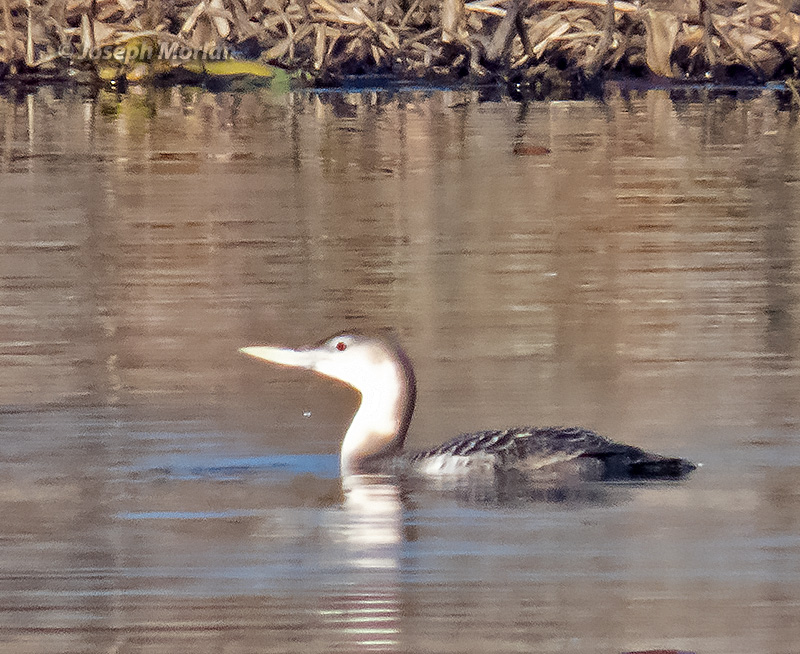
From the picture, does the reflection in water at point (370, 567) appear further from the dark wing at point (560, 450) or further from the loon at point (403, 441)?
the dark wing at point (560, 450)

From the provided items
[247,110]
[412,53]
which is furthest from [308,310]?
[412,53]

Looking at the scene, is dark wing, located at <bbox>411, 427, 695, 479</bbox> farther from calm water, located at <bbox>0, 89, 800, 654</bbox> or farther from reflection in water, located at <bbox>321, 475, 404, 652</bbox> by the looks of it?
reflection in water, located at <bbox>321, 475, 404, 652</bbox>

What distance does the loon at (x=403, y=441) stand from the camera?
686 centimetres

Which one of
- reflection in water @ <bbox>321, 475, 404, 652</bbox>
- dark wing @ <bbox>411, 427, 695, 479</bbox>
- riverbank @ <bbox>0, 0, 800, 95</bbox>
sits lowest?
reflection in water @ <bbox>321, 475, 404, 652</bbox>

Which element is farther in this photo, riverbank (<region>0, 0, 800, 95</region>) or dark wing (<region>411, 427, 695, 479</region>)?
riverbank (<region>0, 0, 800, 95</region>)

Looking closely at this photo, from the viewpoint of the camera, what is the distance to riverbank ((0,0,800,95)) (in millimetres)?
24859

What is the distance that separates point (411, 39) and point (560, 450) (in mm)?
18793

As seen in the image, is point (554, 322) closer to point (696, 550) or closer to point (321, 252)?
point (321, 252)

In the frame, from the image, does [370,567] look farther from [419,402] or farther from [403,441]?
[419,402]

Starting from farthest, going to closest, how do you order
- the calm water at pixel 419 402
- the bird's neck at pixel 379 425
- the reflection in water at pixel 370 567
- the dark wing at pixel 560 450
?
1. the bird's neck at pixel 379 425
2. the dark wing at pixel 560 450
3. the calm water at pixel 419 402
4. the reflection in water at pixel 370 567

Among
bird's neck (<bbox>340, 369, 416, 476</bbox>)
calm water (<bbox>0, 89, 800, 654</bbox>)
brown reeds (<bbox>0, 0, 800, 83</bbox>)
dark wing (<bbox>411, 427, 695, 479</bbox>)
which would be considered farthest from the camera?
brown reeds (<bbox>0, 0, 800, 83</bbox>)

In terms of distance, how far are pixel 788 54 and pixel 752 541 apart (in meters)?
19.7

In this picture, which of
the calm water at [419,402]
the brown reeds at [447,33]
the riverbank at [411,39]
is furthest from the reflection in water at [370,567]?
the brown reeds at [447,33]

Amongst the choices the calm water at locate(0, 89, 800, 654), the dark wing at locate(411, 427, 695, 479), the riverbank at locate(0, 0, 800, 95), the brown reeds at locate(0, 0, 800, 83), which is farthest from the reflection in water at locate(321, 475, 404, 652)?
the brown reeds at locate(0, 0, 800, 83)
